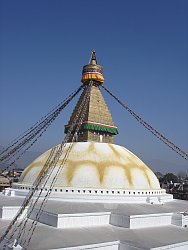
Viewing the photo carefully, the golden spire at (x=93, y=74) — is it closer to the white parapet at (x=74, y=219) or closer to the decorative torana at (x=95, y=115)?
the decorative torana at (x=95, y=115)

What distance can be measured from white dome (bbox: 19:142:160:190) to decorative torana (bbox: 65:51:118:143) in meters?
0.74

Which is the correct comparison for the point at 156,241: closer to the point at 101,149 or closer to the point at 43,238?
the point at 43,238

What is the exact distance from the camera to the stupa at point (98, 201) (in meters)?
7.01

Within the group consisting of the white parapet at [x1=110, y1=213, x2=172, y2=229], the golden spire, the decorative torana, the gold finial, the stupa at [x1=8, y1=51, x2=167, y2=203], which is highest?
the gold finial

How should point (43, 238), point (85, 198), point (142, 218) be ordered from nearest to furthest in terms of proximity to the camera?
point (43, 238), point (142, 218), point (85, 198)

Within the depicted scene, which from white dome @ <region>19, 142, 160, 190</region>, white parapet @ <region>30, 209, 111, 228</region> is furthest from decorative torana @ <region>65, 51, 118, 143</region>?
white parapet @ <region>30, 209, 111, 228</region>

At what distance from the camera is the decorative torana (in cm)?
1255

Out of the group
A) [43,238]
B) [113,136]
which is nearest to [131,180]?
[113,136]

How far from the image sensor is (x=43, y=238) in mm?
6797

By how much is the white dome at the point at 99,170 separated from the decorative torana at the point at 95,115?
741mm

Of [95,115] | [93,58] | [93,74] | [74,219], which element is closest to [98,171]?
[74,219]

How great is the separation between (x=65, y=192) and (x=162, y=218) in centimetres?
328

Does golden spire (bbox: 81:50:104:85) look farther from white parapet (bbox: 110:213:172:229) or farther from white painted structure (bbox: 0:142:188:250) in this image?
white parapet (bbox: 110:213:172:229)

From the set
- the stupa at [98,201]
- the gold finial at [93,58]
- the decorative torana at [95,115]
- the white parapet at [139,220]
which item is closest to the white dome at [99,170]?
the stupa at [98,201]
